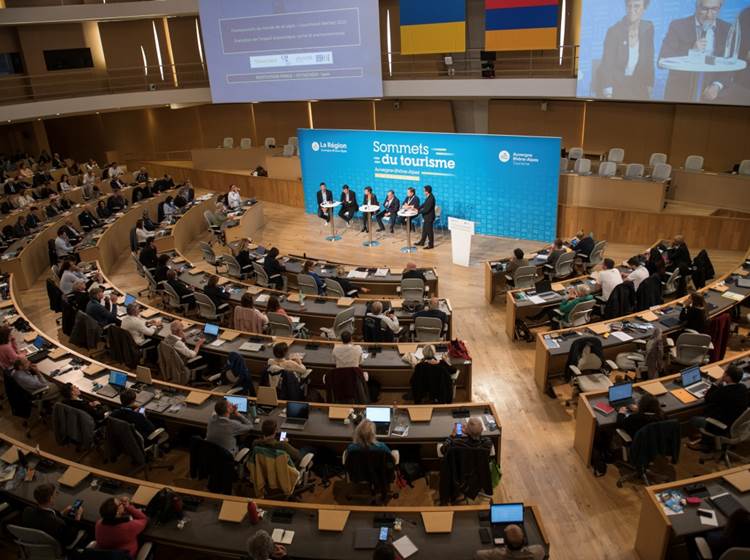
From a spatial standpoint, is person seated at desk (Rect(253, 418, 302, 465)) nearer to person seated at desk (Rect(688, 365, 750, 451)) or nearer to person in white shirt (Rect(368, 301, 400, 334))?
person in white shirt (Rect(368, 301, 400, 334))

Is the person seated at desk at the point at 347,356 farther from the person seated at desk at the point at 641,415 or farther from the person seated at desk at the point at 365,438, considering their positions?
the person seated at desk at the point at 641,415

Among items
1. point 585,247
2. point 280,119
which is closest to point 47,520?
point 585,247

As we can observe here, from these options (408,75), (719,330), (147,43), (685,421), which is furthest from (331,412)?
(147,43)

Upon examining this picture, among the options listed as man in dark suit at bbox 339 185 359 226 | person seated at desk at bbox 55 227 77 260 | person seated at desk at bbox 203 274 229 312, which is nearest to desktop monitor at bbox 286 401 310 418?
person seated at desk at bbox 203 274 229 312

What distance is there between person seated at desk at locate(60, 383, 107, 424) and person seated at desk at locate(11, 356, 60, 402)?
0.84 metres

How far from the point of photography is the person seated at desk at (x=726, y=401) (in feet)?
20.5

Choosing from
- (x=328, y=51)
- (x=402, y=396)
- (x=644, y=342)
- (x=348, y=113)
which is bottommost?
(x=402, y=396)

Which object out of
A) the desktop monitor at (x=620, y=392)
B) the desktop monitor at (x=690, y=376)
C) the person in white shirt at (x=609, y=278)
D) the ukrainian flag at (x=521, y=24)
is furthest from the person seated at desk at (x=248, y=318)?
the ukrainian flag at (x=521, y=24)

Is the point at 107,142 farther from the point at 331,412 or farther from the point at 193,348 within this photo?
the point at 331,412

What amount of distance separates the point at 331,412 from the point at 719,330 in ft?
17.4

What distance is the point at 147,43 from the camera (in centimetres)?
2188

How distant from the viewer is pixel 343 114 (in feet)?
67.6

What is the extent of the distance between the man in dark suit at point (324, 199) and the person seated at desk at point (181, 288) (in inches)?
211

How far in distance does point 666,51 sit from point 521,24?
→ 3.72 metres
